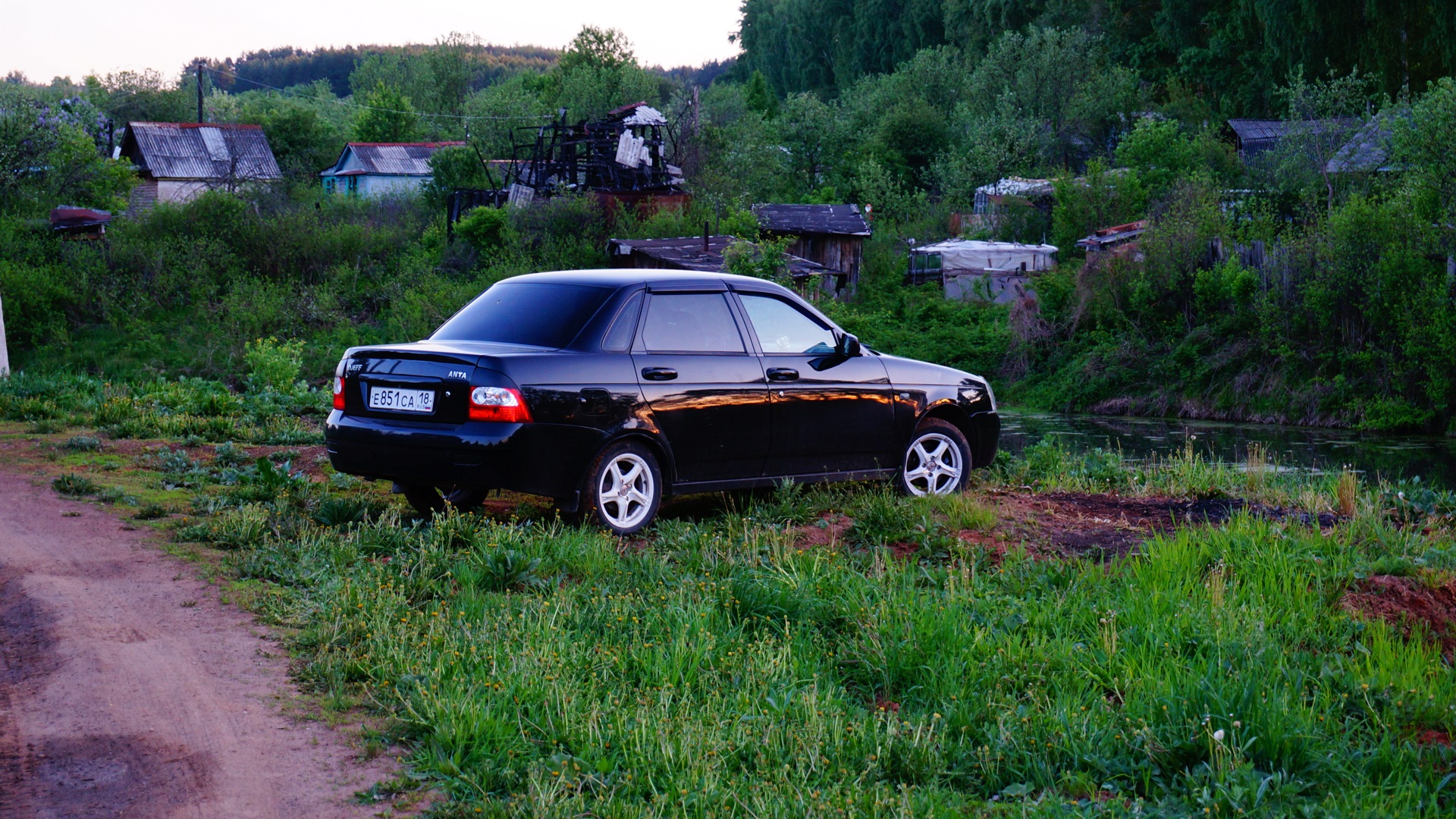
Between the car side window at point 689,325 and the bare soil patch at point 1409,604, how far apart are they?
377 centimetres

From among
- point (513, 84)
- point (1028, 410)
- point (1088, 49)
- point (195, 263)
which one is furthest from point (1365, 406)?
point (513, 84)

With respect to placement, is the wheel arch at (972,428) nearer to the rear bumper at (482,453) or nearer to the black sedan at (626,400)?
the black sedan at (626,400)

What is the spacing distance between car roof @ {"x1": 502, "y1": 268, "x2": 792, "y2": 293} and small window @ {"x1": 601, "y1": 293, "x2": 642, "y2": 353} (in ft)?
0.45

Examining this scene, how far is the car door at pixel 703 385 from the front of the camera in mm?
7363

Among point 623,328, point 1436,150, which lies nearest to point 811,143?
point 1436,150

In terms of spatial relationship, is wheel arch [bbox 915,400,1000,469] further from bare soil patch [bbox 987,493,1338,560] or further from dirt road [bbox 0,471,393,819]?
dirt road [bbox 0,471,393,819]

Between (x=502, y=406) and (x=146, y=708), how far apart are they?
2.70 metres

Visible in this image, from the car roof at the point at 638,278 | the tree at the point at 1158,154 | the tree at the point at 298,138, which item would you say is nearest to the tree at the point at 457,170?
the tree at the point at 298,138

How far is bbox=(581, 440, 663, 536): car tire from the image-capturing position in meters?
7.03

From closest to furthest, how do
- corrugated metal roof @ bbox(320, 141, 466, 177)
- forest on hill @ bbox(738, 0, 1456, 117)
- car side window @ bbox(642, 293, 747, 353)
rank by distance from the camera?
car side window @ bbox(642, 293, 747, 353), forest on hill @ bbox(738, 0, 1456, 117), corrugated metal roof @ bbox(320, 141, 466, 177)

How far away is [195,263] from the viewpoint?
113 ft

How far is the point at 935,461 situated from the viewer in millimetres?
8984

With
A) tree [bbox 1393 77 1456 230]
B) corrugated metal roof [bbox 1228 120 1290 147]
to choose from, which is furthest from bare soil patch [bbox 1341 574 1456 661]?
corrugated metal roof [bbox 1228 120 1290 147]

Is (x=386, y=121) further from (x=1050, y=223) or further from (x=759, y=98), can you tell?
(x=1050, y=223)
